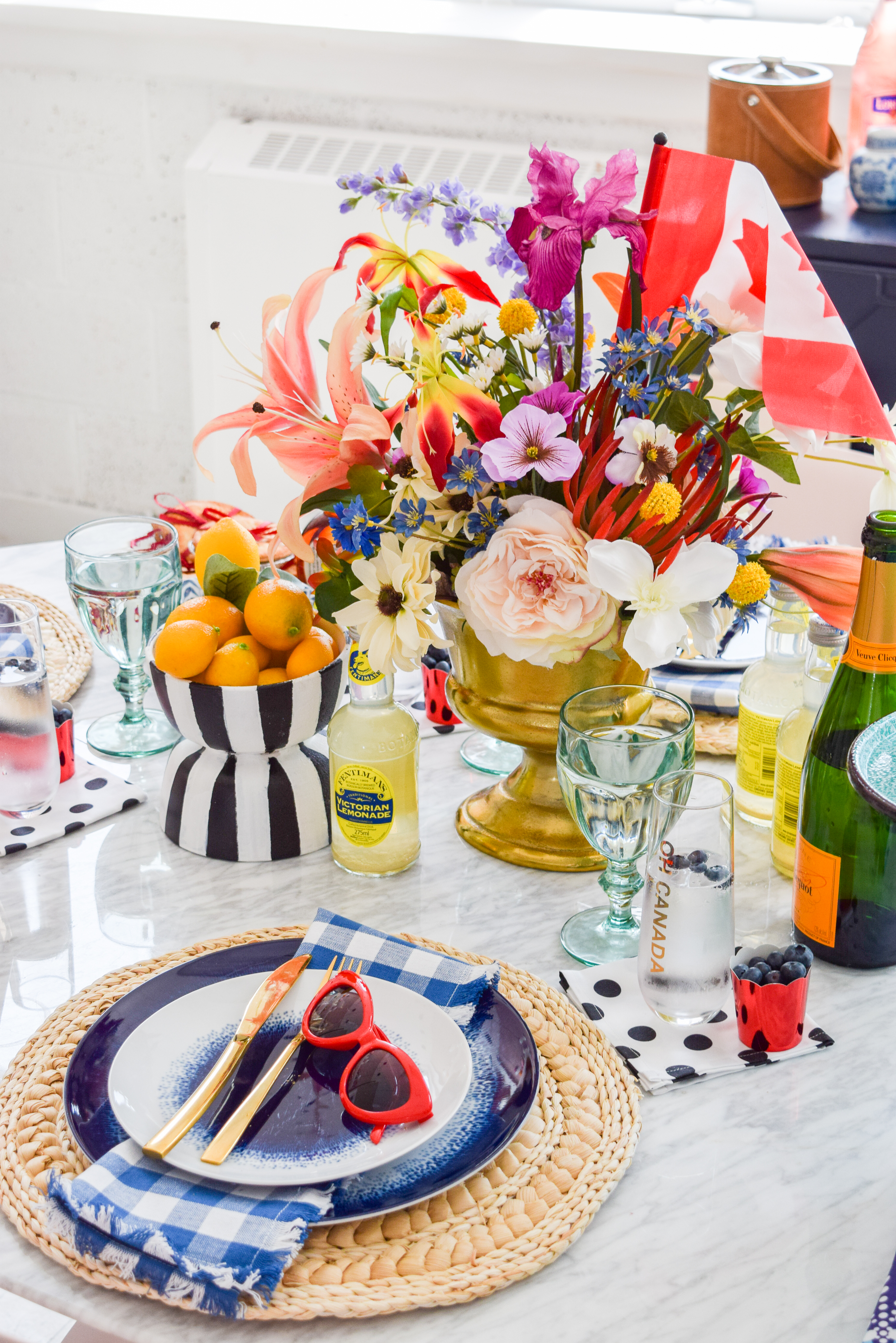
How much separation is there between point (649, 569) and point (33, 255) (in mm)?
2422

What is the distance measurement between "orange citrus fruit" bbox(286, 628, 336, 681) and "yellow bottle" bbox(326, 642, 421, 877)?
4cm

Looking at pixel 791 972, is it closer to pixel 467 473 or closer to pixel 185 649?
pixel 467 473

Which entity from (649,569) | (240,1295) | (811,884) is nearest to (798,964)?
(811,884)

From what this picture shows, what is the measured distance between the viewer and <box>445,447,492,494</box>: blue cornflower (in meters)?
0.86

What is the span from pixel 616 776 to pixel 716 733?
320 millimetres

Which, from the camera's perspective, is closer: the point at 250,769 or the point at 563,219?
the point at 563,219

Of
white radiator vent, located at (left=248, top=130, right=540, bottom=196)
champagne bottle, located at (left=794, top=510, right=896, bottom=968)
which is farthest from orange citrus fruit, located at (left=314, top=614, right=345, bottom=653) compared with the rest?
white radiator vent, located at (left=248, top=130, right=540, bottom=196)

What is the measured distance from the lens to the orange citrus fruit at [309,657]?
982 mm

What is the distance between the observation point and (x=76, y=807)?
106 centimetres

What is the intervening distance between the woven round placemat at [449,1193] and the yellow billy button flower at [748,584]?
0.29 meters

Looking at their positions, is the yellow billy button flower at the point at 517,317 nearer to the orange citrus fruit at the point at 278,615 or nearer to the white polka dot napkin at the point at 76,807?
the orange citrus fruit at the point at 278,615

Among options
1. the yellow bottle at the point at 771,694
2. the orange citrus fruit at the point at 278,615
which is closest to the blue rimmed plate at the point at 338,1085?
the orange citrus fruit at the point at 278,615

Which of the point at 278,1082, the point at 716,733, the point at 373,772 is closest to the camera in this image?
the point at 278,1082

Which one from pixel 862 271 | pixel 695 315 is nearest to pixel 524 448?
pixel 695 315
